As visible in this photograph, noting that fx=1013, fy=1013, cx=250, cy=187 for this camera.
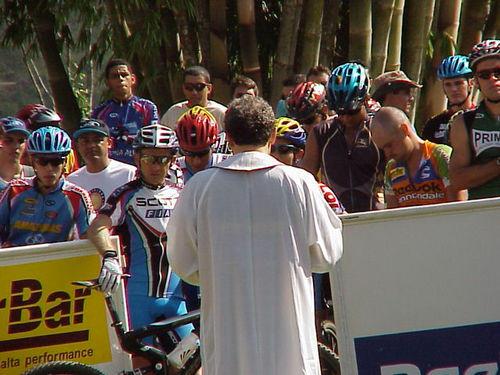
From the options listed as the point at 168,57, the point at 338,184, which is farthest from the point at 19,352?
the point at 168,57

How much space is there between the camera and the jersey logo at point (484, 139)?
20.3ft

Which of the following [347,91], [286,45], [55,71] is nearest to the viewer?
[347,91]

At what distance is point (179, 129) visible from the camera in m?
6.71

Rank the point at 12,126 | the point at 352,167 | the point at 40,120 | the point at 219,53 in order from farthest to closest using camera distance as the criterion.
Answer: the point at 219,53
the point at 40,120
the point at 12,126
the point at 352,167

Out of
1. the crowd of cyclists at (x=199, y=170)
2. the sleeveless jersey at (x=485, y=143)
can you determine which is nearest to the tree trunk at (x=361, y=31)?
the crowd of cyclists at (x=199, y=170)

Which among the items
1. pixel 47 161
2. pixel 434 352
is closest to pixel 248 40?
pixel 47 161

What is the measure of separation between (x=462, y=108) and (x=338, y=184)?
1.60m

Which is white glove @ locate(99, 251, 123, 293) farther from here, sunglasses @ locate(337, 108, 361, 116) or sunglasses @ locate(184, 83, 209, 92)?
sunglasses @ locate(184, 83, 209, 92)

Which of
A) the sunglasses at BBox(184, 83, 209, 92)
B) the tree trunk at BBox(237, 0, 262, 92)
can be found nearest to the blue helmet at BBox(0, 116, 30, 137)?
the sunglasses at BBox(184, 83, 209, 92)

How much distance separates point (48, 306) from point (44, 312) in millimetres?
42

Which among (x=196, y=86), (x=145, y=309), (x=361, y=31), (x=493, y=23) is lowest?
(x=145, y=309)

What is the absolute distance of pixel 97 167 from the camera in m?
7.80

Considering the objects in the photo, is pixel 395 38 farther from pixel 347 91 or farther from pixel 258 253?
pixel 258 253

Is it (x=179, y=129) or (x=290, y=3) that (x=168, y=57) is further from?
(x=179, y=129)
